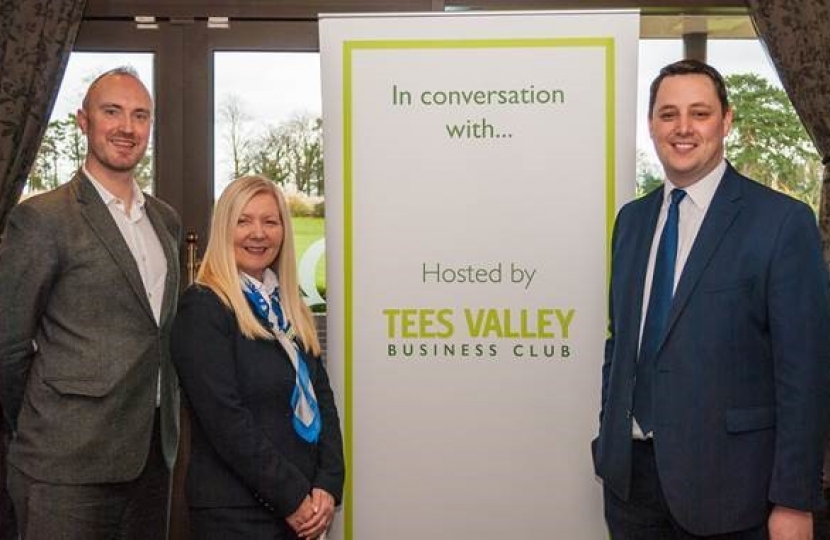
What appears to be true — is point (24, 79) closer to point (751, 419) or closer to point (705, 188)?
point (705, 188)

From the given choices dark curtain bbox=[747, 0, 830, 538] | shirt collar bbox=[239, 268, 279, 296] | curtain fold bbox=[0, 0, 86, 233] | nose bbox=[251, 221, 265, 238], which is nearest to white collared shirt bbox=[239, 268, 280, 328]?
shirt collar bbox=[239, 268, 279, 296]

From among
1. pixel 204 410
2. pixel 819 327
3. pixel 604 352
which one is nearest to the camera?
pixel 819 327

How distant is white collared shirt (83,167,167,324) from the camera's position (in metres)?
2.47

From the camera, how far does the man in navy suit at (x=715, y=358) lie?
1.99 meters

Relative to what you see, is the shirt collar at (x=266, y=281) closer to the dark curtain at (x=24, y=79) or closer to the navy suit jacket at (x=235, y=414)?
the navy suit jacket at (x=235, y=414)

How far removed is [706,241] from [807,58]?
1.86 meters

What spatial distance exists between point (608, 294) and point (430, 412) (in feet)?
2.11

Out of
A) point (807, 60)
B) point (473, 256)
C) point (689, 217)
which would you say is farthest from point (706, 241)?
point (807, 60)

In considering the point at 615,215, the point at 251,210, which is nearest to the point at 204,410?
the point at 251,210

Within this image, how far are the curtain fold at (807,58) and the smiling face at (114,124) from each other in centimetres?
244

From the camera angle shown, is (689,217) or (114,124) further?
(114,124)

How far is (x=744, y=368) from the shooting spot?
206 centimetres

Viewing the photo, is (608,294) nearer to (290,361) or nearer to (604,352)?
(604,352)

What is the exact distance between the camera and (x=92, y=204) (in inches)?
95.4
